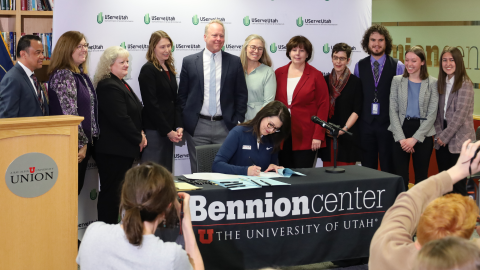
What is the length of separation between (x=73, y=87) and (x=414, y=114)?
9.72ft

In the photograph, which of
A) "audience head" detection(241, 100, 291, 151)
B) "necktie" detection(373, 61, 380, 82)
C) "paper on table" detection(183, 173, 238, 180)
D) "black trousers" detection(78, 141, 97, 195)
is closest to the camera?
"paper on table" detection(183, 173, 238, 180)

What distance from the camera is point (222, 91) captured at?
13.7 feet

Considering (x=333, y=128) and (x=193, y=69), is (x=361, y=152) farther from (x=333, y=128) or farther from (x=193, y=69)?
(x=193, y=69)

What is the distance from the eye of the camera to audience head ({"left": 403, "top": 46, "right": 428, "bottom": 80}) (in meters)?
4.14

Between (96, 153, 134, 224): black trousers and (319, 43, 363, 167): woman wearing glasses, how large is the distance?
1888 millimetres

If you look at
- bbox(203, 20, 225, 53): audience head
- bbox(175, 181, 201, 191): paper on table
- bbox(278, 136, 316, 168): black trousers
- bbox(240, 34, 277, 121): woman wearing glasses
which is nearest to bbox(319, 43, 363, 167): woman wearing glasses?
bbox(278, 136, 316, 168): black trousers

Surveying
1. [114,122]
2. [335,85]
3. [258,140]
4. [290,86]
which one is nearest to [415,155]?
[335,85]

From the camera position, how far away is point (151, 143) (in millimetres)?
4203

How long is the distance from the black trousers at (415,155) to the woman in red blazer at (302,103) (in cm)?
71

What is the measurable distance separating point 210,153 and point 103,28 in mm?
1870

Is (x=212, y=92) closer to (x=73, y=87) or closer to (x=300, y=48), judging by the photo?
(x=300, y=48)

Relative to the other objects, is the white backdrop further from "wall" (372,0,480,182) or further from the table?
"wall" (372,0,480,182)

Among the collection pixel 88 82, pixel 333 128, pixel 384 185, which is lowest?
pixel 384 185

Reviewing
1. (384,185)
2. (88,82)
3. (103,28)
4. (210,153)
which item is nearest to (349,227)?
(384,185)
